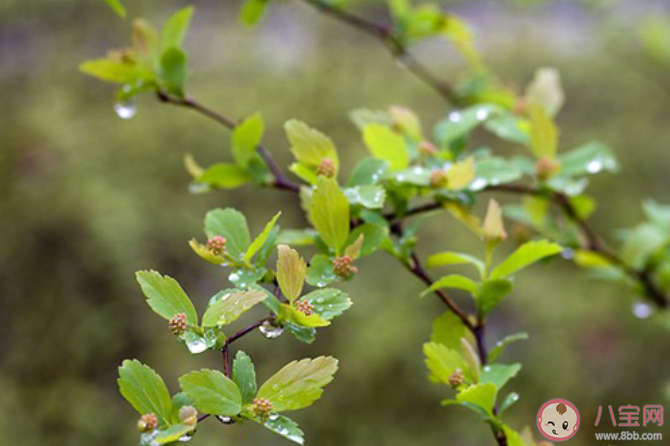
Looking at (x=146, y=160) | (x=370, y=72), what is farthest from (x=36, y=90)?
(x=370, y=72)

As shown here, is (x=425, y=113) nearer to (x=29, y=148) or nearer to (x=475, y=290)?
(x=29, y=148)

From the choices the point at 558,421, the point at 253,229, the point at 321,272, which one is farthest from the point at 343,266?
the point at 253,229

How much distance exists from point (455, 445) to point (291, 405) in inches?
33.1

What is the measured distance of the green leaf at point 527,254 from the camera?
1.32ft

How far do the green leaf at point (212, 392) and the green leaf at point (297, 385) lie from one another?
0.02m

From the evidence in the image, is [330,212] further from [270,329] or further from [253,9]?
[253,9]

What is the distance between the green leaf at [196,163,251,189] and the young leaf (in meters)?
0.16

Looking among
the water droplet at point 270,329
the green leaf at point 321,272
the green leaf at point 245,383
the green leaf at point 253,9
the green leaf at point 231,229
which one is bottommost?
the green leaf at point 245,383

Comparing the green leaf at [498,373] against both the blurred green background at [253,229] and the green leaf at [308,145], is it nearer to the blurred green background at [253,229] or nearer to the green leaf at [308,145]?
the green leaf at [308,145]

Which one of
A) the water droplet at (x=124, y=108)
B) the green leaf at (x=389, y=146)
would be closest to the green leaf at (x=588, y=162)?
the green leaf at (x=389, y=146)

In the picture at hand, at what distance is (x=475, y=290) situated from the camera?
0.43 meters

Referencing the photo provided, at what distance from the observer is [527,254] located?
409mm

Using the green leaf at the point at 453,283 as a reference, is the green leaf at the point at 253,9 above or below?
above

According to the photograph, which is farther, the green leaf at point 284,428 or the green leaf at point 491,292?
the green leaf at point 491,292
